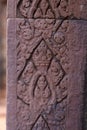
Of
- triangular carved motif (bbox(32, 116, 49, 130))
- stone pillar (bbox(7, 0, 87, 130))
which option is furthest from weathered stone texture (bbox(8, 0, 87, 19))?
triangular carved motif (bbox(32, 116, 49, 130))

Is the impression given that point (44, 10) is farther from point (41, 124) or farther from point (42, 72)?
point (41, 124)

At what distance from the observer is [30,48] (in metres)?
2.01

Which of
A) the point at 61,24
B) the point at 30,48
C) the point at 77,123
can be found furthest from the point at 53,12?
the point at 77,123

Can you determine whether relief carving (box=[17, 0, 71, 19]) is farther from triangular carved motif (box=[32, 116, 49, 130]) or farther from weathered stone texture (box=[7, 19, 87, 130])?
triangular carved motif (box=[32, 116, 49, 130])

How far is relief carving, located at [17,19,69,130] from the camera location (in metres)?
2.00

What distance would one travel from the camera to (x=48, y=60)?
6.61 feet

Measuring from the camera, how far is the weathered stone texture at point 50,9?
1998mm

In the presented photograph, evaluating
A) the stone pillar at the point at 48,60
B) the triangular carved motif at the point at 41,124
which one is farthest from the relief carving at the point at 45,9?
the triangular carved motif at the point at 41,124

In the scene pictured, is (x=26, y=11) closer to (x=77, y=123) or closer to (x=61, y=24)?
(x=61, y=24)

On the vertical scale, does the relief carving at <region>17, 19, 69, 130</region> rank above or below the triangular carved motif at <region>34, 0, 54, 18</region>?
below

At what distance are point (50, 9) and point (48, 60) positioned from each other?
220 millimetres

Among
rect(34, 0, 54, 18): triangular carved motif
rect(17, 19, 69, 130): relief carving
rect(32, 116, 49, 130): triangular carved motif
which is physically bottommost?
rect(32, 116, 49, 130): triangular carved motif

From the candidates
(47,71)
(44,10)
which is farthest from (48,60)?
(44,10)

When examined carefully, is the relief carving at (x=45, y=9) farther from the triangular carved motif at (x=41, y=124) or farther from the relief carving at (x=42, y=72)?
the triangular carved motif at (x=41, y=124)
